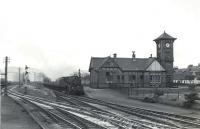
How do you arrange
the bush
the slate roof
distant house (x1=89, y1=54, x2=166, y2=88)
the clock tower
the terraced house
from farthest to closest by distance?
the clock tower
the slate roof
the terraced house
distant house (x1=89, y1=54, x2=166, y2=88)
the bush

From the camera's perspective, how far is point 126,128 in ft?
48.6

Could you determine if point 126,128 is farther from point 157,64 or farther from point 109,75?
point 157,64

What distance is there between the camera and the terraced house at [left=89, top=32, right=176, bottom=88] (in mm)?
62812

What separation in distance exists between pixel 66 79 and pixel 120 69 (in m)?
16.2

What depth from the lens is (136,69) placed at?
6575 cm

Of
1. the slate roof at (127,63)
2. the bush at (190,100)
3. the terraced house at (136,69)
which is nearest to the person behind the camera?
the bush at (190,100)

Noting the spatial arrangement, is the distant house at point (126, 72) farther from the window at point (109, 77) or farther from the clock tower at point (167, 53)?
the clock tower at point (167, 53)

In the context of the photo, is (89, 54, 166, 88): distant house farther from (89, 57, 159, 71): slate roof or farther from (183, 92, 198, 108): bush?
(183, 92, 198, 108): bush

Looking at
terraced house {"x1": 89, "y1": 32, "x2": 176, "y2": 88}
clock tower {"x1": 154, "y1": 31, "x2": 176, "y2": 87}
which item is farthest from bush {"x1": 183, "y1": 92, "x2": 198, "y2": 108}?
clock tower {"x1": 154, "y1": 31, "x2": 176, "y2": 87}

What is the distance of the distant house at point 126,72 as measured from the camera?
62709mm

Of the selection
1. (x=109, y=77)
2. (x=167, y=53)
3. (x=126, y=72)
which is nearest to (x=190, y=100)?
(x=109, y=77)

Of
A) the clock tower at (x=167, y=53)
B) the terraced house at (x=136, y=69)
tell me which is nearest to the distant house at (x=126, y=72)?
the terraced house at (x=136, y=69)

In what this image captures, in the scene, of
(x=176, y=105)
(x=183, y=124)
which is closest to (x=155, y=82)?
(x=176, y=105)

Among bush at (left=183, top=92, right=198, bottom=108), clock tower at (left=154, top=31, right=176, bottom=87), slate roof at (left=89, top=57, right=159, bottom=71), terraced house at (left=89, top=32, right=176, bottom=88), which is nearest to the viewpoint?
bush at (left=183, top=92, right=198, bottom=108)
